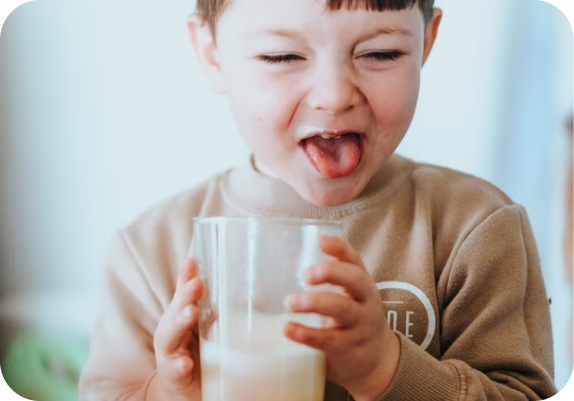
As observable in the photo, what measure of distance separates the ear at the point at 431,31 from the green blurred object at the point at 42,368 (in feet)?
1.32

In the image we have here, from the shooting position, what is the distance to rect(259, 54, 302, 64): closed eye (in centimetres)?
54

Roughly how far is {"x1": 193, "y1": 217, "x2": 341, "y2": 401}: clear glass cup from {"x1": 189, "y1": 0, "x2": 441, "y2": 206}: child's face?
0.13 m

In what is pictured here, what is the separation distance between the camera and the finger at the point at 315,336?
0.43 meters

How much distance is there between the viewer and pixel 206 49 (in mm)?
604

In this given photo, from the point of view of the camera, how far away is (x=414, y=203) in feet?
2.09

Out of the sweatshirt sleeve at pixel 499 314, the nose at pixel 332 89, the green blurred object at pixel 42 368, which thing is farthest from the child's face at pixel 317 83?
the green blurred object at pixel 42 368

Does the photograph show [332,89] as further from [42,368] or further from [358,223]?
[42,368]

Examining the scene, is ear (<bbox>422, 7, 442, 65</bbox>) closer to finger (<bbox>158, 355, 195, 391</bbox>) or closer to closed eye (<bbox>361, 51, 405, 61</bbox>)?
closed eye (<bbox>361, 51, 405, 61</bbox>)

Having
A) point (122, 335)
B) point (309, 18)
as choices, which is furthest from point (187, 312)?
point (309, 18)

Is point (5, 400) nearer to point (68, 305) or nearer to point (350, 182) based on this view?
point (68, 305)

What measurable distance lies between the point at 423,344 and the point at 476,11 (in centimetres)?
31

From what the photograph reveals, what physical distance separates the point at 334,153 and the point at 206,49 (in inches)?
5.8

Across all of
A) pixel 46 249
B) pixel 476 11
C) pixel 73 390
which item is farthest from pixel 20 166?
pixel 476 11

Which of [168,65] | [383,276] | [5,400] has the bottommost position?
[5,400]
